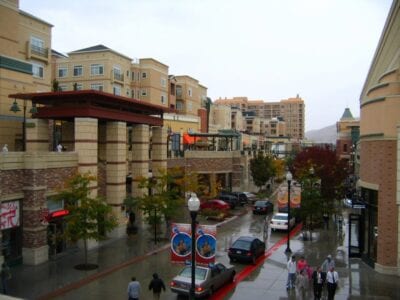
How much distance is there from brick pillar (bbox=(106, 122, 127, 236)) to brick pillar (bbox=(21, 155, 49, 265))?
7267mm

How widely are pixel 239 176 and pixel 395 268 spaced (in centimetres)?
3849

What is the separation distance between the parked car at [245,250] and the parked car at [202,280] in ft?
14.5

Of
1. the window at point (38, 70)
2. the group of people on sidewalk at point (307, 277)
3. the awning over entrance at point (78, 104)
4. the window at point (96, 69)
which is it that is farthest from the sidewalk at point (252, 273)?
the window at point (96, 69)

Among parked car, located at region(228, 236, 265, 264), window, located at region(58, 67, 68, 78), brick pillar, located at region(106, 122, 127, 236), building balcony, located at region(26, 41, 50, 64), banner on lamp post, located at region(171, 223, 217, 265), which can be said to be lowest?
parked car, located at region(228, 236, 265, 264)

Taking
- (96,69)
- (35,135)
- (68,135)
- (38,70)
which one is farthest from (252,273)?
(96,69)

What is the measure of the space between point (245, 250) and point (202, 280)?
6.68m

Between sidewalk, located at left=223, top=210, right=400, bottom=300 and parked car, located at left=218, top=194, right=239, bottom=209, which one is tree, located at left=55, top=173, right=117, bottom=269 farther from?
parked car, located at left=218, top=194, right=239, bottom=209

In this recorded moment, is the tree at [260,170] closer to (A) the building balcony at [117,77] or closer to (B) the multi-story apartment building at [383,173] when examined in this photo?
(A) the building balcony at [117,77]

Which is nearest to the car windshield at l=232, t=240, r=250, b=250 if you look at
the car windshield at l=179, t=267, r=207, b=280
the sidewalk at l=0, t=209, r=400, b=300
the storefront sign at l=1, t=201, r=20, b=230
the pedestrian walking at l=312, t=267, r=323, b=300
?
the sidewalk at l=0, t=209, r=400, b=300

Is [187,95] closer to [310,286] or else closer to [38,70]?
[38,70]

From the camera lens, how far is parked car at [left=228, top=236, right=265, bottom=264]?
80.4 ft

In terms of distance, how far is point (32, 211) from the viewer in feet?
77.1

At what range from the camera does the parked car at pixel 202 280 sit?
1811cm

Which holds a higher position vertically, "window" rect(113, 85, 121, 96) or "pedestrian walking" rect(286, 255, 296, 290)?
"window" rect(113, 85, 121, 96)
